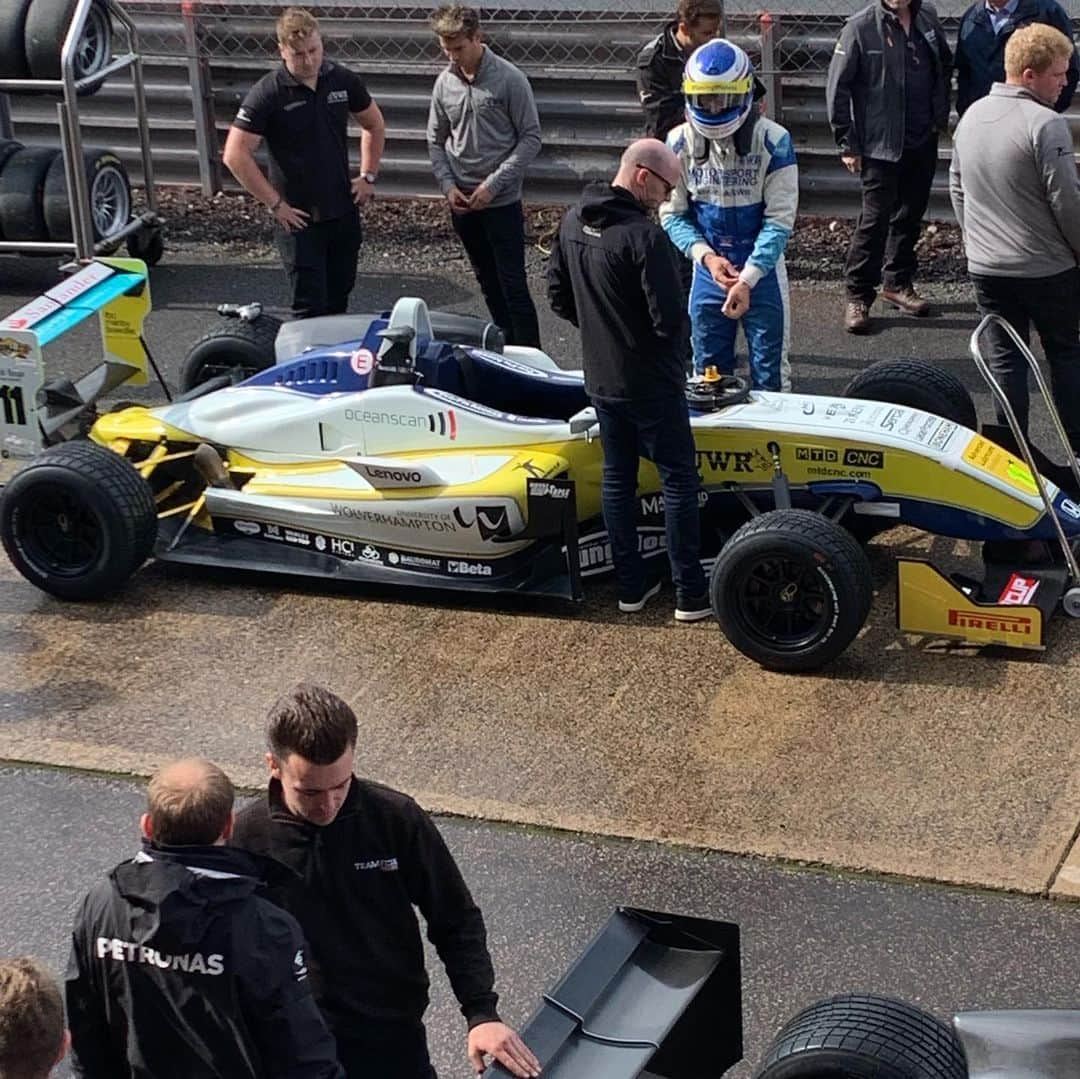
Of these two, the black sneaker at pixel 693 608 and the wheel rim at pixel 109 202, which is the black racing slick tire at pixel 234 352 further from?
the wheel rim at pixel 109 202

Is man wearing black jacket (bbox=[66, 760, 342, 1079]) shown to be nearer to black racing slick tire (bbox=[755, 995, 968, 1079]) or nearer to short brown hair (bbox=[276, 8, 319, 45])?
black racing slick tire (bbox=[755, 995, 968, 1079])

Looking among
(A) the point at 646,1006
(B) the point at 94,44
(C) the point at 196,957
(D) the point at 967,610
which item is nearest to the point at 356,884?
(C) the point at 196,957

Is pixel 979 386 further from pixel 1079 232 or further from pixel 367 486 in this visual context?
pixel 367 486

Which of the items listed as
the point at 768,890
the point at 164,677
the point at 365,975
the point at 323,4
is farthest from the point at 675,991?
the point at 323,4

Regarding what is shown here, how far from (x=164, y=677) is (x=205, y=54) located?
23.2 feet

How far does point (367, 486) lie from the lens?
24.5 ft

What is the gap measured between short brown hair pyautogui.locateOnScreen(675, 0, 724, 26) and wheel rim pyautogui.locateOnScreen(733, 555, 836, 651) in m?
3.62

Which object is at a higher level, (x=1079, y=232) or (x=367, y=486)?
(x=1079, y=232)

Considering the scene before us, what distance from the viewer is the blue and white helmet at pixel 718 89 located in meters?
7.50

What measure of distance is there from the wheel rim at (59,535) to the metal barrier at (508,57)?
557cm

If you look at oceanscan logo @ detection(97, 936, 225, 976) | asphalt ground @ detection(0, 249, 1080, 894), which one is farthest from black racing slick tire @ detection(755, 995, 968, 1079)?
asphalt ground @ detection(0, 249, 1080, 894)

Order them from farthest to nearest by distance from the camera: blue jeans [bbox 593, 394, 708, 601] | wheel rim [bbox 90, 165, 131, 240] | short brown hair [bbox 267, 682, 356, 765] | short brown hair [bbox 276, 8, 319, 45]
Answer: wheel rim [bbox 90, 165, 131, 240], short brown hair [bbox 276, 8, 319, 45], blue jeans [bbox 593, 394, 708, 601], short brown hair [bbox 267, 682, 356, 765]

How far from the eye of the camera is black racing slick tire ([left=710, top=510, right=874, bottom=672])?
6.39 meters

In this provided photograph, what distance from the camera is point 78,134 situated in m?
11.0
